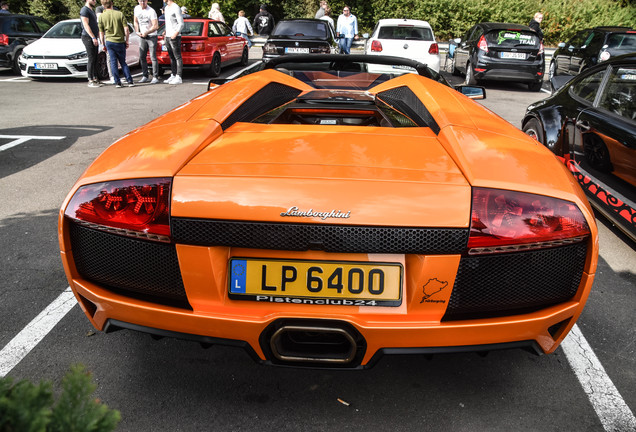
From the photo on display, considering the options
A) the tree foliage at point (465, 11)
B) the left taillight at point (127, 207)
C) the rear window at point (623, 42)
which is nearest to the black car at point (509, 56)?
the rear window at point (623, 42)

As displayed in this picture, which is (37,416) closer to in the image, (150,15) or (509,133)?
(509,133)

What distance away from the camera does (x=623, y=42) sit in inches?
435

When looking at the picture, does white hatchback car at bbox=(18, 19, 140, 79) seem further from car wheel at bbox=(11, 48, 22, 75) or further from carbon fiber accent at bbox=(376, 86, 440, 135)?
carbon fiber accent at bbox=(376, 86, 440, 135)

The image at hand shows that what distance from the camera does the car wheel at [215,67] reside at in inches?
503

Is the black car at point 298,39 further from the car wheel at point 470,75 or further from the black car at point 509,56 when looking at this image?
the black car at point 509,56

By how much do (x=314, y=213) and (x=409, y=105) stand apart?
1352 mm

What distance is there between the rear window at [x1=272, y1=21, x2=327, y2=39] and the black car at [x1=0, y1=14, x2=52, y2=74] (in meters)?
6.34

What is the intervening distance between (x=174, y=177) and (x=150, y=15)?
1058 centimetres

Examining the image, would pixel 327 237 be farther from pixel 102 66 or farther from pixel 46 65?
pixel 102 66

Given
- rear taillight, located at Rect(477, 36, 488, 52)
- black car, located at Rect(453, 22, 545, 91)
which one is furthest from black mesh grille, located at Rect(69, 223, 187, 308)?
rear taillight, located at Rect(477, 36, 488, 52)

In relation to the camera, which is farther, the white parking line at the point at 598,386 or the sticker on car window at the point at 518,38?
the sticker on car window at the point at 518,38

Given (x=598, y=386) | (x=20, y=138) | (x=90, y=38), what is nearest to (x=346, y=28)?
(x=90, y=38)

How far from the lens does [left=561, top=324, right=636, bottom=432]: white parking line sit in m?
2.04

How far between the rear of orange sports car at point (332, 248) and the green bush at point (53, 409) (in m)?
0.80
